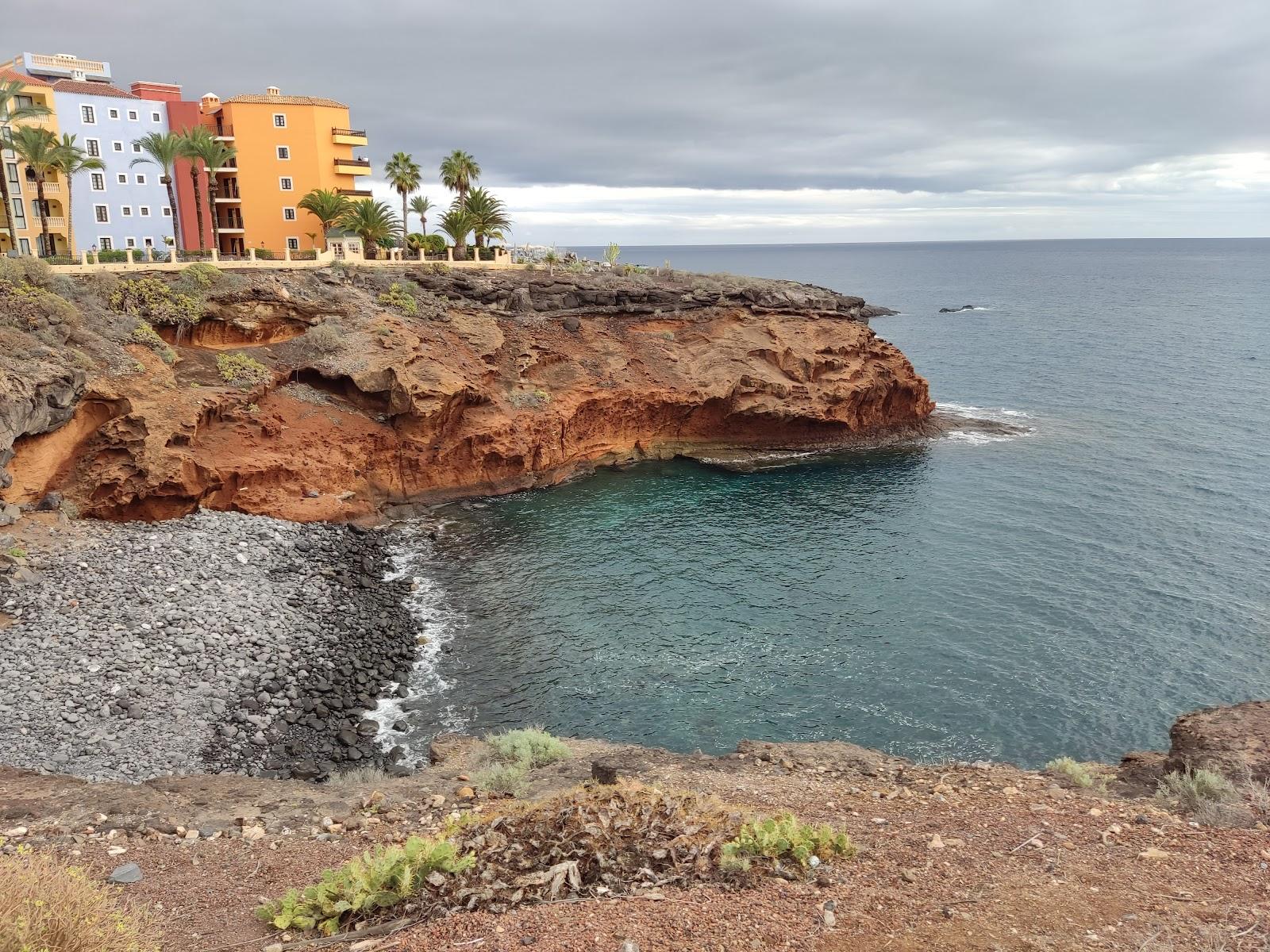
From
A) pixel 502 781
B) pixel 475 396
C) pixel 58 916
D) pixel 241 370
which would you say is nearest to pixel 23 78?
pixel 241 370

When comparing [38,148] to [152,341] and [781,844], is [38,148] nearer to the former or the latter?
[152,341]

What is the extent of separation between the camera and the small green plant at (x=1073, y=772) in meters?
16.1

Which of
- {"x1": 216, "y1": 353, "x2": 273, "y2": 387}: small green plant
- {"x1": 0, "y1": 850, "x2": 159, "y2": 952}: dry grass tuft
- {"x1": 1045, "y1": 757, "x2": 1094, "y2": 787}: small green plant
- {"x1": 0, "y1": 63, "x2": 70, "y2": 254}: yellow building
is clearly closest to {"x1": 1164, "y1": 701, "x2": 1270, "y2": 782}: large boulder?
{"x1": 1045, "y1": 757, "x2": 1094, "y2": 787}: small green plant

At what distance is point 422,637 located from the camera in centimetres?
2905

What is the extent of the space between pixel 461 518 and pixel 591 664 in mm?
15747

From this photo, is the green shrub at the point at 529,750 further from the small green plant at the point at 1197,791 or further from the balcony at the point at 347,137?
the balcony at the point at 347,137

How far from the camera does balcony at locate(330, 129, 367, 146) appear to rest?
5500 centimetres

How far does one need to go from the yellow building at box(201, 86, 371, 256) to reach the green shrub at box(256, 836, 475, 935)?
168ft

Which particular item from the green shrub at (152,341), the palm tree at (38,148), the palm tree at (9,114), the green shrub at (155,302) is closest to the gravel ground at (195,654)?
the green shrub at (152,341)

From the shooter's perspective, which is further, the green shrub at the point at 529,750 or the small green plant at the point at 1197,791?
the green shrub at the point at 529,750

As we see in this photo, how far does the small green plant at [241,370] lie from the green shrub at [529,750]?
2627cm

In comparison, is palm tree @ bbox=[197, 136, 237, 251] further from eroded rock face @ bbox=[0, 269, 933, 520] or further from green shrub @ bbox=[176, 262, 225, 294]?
eroded rock face @ bbox=[0, 269, 933, 520]

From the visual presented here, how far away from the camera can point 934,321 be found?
380 feet

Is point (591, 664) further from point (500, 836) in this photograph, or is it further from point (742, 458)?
point (742, 458)
